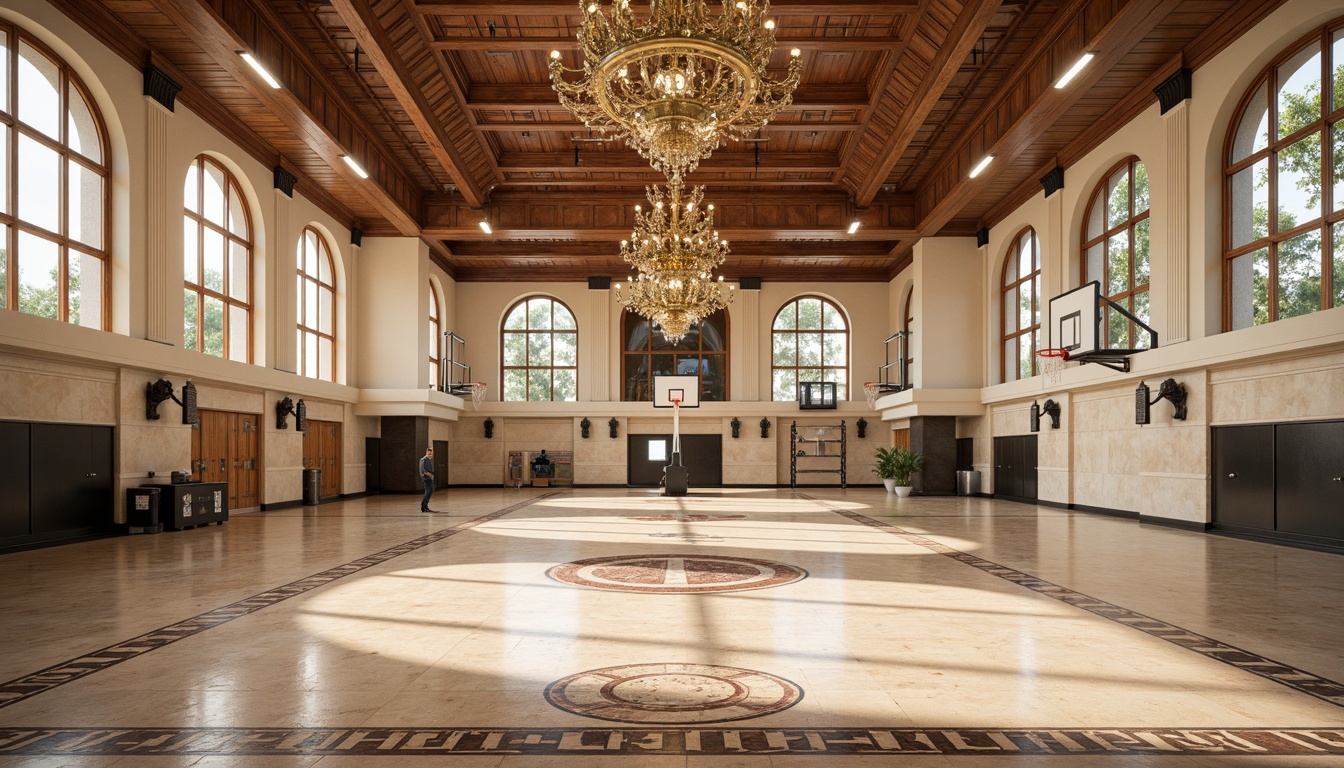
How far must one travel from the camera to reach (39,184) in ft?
35.1

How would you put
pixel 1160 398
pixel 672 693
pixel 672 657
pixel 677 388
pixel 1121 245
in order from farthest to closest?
pixel 677 388 → pixel 1121 245 → pixel 1160 398 → pixel 672 657 → pixel 672 693

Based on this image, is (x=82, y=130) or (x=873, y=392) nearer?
(x=82, y=130)

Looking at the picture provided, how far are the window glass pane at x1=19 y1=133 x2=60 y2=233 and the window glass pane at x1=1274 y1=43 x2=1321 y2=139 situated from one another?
1547cm

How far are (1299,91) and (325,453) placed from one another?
18.7 m

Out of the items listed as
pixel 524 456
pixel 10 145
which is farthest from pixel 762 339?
pixel 10 145

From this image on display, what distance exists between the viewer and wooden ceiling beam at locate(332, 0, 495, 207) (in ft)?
35.1

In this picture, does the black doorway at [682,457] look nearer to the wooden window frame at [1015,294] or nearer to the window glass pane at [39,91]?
the wooden window frame at [1015,294]

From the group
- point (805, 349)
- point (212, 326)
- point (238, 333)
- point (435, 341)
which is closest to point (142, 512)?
point (212, 326)

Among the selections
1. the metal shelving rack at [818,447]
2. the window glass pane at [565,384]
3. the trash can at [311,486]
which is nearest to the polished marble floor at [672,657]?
the trash can at [311,486]

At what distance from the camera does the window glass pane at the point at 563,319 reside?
89.5ft

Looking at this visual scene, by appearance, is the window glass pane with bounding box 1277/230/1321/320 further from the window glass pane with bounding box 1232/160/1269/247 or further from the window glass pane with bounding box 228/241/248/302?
the window glass pane with bounding box 228/241/248/302

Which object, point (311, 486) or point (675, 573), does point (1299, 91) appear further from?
point (311, 486)

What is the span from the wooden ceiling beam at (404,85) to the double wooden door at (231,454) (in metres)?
5.95

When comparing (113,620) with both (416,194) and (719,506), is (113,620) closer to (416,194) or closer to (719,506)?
(719,506)
